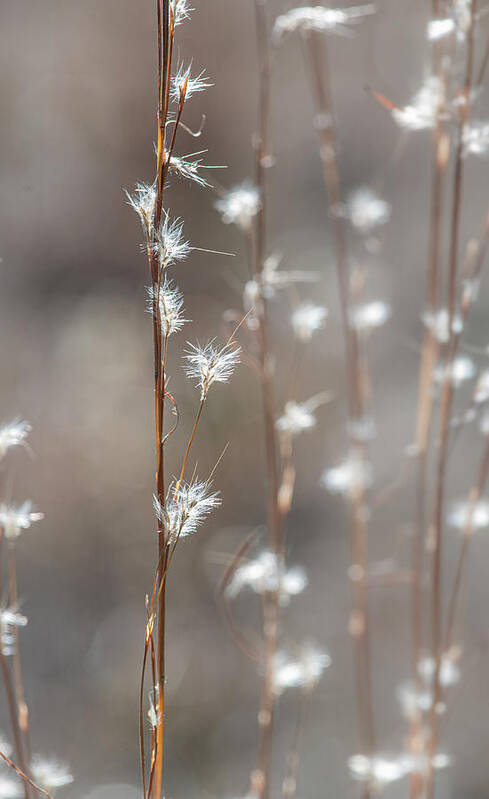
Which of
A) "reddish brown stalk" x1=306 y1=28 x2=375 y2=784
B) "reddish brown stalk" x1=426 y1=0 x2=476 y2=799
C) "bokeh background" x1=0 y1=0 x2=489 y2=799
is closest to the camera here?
"reddish brown stalk" x1=426 y1=0 x2=476 y2=799

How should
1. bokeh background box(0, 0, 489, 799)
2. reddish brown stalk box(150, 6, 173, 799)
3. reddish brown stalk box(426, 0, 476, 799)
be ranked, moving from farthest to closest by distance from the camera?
1. bokeh background box(0, 0, 489, 799)
2. reddish brown stalk box(426, 0, 476, 799)
3. reddish brown stalk box(150, 6, 173, 799)

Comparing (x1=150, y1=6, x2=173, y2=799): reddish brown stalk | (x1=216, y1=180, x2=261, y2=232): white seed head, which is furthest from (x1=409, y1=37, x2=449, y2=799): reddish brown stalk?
(x1=150, y1=6, x2=173, y2=799): reddish brown stalk

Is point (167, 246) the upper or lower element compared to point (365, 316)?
lower

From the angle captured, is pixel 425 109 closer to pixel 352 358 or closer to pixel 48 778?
pixel 352 358

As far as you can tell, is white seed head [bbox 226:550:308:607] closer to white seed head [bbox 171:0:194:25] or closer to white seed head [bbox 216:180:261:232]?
white seed head [bbox 216:180:261:232]

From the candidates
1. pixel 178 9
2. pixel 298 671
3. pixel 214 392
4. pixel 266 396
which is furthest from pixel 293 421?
pixel 214 392

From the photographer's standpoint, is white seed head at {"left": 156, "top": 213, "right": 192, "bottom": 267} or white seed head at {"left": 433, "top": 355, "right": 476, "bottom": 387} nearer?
white seed head at {"left": 156, "top": 213, "right": 192, "bottom": 267}

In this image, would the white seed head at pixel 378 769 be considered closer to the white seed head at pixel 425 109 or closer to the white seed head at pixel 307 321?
the white seed head at pixel 307 321

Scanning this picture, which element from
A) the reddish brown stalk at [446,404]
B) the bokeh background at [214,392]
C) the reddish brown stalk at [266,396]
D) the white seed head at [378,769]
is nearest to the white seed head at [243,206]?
the reddish brown stalk at [266,396]
